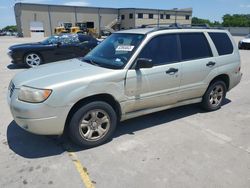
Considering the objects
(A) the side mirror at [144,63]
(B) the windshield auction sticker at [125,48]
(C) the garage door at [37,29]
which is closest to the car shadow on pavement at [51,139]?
(A) the side mirror at [144,63]

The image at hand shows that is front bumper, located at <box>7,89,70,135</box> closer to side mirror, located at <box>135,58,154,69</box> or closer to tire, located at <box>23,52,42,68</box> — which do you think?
side mirror, located at <box>135,58,154,69</box>

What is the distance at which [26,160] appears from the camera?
10.8 ft

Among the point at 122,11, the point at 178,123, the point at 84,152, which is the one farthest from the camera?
the point at 122,11

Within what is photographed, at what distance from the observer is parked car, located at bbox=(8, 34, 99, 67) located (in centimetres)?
979

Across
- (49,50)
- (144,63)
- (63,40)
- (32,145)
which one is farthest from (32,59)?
(144,63)

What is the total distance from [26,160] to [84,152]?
2.65ft

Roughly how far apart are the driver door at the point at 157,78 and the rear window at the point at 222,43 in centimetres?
114

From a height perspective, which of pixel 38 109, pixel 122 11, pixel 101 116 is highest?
pixel 122 11

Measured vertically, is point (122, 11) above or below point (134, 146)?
above

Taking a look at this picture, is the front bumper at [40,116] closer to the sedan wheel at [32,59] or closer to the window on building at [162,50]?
the window on building at [162,50]

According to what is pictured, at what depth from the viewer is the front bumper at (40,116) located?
310cm

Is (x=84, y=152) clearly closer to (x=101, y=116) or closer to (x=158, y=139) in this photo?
(x=101, y=116)

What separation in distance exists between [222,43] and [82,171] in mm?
3905

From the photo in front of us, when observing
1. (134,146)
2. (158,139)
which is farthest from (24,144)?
(158,139)
